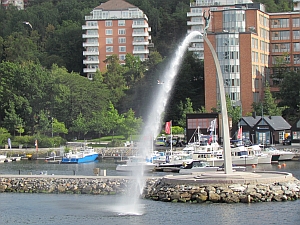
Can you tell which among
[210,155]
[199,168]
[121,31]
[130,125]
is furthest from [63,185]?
[121,31]

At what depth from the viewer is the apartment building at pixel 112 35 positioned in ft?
609

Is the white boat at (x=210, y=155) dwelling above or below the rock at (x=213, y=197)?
above

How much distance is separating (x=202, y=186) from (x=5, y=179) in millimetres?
19335

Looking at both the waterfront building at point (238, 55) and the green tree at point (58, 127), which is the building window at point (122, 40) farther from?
the green tree at point (58, 127)

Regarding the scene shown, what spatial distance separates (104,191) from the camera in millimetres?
60031

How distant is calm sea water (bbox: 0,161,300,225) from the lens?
47.7 metres

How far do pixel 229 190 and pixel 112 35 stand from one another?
5414 inches

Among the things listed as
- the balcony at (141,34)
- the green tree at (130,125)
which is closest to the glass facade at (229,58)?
the green tree at (130,125)

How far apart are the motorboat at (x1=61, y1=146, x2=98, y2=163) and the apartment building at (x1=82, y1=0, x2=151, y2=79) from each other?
74.4m

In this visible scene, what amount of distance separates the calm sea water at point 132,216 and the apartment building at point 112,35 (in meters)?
128

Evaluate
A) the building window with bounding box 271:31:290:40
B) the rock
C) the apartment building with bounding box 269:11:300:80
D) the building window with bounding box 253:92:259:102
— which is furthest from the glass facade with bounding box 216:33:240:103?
the rock

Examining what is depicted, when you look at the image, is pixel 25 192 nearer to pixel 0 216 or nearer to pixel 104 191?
pixel 104 191

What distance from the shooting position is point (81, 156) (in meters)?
108

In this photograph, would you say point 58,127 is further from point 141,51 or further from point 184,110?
point 141,51
